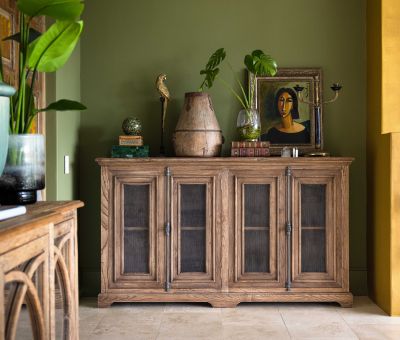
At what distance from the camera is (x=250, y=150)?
4.27 meters

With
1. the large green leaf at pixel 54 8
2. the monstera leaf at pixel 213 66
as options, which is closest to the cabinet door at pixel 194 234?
the monstera leaf at pixel 213 66

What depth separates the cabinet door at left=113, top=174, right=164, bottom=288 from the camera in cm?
421

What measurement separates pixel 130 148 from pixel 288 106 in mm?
1285

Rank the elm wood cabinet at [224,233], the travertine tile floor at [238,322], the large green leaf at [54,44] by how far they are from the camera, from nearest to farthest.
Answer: the large green leaf at [54,44], the travertine tile floor at [238,322], the elm wood cabinet at [224,233]

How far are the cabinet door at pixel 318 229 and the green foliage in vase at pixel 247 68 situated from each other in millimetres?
750

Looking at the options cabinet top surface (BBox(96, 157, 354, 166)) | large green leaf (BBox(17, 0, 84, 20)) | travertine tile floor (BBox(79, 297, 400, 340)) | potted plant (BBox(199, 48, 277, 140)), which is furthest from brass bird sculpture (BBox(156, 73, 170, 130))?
large green leaf (BBox(17, 0, 84, 20))

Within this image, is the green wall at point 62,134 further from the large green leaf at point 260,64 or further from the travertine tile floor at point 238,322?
the large green leaf at point 260,64

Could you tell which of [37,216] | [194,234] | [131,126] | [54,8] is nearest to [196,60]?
[131,126]

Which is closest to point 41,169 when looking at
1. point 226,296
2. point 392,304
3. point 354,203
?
point 226,296

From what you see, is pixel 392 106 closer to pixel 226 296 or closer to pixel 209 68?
pixel 209 68

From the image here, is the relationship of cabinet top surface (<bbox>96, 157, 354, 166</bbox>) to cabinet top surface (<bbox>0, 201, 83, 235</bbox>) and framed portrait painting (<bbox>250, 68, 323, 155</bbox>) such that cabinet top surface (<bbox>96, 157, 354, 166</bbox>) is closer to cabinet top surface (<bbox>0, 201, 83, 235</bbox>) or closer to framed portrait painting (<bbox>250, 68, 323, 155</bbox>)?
framed portrait painting (<bbox>250, 68, 323, 155</bbox>)

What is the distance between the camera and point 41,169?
217cm

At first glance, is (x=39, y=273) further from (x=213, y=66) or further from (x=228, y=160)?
(x=213, y=66)

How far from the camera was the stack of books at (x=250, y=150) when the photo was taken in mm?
4266
